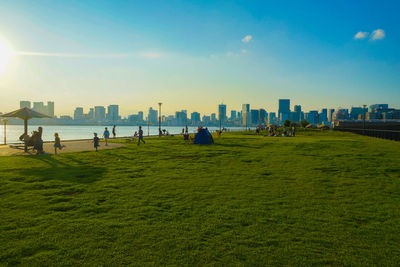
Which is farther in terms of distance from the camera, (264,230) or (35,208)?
(35,208)

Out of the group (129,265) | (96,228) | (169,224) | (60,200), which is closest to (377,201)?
(169,224)

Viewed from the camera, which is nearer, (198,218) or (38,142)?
(198,218)

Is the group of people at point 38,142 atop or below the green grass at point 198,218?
atop

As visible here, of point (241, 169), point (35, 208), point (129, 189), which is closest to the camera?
point (35, 208)

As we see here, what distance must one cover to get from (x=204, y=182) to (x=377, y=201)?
551 centimetres

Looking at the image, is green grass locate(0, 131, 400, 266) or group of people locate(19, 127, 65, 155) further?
group of people locate(19, 127, 65, 155)

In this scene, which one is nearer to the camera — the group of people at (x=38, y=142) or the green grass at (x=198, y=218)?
the green grass at (x=198, y=218)

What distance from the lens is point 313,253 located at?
4.29 meters

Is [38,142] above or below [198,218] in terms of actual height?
above

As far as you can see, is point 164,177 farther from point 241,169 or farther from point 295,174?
point 295,174

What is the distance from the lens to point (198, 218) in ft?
18.9

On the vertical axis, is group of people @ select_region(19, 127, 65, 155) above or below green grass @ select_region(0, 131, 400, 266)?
above

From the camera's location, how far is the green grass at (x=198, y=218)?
4.20m

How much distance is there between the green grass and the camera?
13.8 feet
